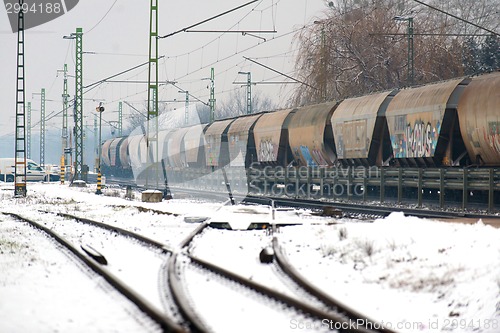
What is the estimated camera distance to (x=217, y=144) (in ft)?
140

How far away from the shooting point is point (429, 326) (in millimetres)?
7266

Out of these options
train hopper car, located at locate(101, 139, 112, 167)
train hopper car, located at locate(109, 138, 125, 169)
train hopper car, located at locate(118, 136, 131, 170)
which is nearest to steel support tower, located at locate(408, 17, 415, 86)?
train hopper car, located at locate(118, 136, 131, 170)

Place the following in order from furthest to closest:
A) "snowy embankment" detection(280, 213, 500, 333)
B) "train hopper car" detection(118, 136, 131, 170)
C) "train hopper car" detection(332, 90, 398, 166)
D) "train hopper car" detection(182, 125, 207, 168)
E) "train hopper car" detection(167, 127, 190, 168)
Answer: "train hopper car" detection(118, 136, 131, 170), "train hopper car" detection(167, 127, 190, 168), "train hopper car" detection(182, 125, 207, 168), "train hopper car" detection(332, 90, 398, 166), "snowy embankment" detection(280, 213, 500, 333)

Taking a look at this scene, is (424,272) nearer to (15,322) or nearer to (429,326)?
(429,326)

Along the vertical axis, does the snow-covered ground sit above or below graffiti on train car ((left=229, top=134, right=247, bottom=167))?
below

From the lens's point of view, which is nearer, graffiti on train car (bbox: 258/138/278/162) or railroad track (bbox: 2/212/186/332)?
railroad track (bbox: 2/212/186/332)

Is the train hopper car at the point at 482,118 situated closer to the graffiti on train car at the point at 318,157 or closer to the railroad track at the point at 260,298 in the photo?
the graffiti on train car at the point at 318,157

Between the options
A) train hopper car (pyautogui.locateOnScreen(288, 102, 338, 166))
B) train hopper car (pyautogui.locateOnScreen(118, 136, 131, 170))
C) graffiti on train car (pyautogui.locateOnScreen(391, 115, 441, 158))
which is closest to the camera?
graffiti on train car (pyautogui.locateOnScreen(391, 115, 441, 158))

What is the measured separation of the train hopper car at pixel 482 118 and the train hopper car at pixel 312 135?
9.61 meters

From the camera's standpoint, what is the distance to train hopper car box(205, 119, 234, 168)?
42.0 m

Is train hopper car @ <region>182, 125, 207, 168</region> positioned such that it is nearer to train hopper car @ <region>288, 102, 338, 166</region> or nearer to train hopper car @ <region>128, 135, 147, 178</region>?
train hopper car @ <region>128, 135, 147, 178</region>

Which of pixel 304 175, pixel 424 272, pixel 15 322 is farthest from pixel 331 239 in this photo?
pixel 304 175

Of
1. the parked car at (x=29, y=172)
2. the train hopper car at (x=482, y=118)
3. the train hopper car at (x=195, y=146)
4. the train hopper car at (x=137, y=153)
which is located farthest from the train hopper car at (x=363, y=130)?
the parked car at (x=29, y=172)

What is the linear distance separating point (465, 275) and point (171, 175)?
46.3 meters
